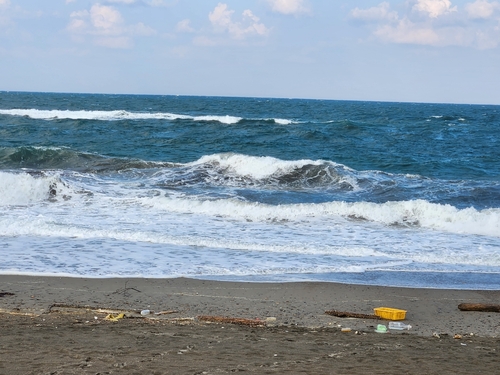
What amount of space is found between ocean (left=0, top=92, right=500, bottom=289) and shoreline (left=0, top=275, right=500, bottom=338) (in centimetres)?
40

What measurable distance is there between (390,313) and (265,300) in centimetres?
140

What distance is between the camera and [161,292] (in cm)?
746

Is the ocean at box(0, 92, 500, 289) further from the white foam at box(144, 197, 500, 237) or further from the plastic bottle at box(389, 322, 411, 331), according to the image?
the plastic bottle at box(389, 322, 411, 331)

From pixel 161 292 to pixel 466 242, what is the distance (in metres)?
6.18


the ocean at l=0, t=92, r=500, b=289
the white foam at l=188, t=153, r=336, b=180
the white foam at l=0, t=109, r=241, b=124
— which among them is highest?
the white foam at l=0, t=109, r=241, b=124

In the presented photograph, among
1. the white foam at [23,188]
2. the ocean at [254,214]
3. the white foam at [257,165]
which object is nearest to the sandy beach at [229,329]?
the ocean at [254,214]

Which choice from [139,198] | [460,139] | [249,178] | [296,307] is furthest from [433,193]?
[460,139]

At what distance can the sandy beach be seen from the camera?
179 inches

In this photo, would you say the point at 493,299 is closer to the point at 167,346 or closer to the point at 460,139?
the point at 167,346

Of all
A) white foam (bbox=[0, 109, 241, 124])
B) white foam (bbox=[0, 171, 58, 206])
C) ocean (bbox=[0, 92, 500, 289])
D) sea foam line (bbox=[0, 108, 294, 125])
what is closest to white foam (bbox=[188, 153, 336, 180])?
ocean (bbox=[0, 92, 500, 289])

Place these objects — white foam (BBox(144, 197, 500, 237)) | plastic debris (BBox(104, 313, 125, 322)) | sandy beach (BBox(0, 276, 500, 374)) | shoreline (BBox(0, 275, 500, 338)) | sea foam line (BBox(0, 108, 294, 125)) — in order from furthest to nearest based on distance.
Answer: sea foam line (BBox(0, 108, 294, 125)), white foam (BBox(144, 197, 500, 237)), shoreline (BBox(0, 275, 500, 338)), plastic debris (BBox(104, 313, 125, 322)), sandy beach (BBox(0, 276, 500, 374))

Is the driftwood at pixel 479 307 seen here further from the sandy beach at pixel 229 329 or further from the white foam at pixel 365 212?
the white foam at pixel 365 212

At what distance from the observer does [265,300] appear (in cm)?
722

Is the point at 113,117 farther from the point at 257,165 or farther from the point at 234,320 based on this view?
the point at 234,320
